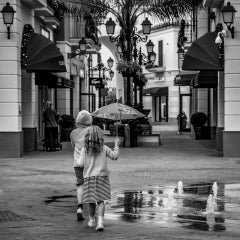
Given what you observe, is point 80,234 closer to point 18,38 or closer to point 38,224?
point 38,224

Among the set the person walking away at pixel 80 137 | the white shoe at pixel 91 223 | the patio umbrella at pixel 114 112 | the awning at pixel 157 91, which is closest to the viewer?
the white shoe at pixel 91 223

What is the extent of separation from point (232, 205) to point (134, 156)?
1093 cm

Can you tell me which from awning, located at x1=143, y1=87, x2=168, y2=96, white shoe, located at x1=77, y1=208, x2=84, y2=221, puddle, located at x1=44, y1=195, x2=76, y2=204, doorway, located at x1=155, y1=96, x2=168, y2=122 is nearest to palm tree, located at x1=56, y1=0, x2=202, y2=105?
puddle, located at x1=44, y1=195, x2=76, y2=204

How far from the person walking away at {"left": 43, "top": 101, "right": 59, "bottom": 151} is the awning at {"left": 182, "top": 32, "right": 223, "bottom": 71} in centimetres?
536

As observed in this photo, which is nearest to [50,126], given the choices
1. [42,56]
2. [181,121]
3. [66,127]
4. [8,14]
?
[42,56]

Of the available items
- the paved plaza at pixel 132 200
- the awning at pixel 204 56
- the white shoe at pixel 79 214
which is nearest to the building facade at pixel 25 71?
the paved plaza at pixel 132 200

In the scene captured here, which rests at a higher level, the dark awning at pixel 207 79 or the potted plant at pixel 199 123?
the dark awning at pixel 207 79

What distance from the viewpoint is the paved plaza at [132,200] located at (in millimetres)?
9000

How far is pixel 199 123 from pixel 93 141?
2413 cm

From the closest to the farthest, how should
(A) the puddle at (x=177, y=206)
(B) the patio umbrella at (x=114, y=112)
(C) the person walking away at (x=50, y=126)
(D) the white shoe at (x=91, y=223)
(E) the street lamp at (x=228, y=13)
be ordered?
(D) the white shoe at (x=91, y=223) < (A) the puddle at (x=177, y=206) < (E) the street lamp at (x=228, y=13) < (B) the patio umbrella at (x=114, y=112) < (C) the person walking away at (x=50, y=126)

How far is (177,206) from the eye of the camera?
11312 mm

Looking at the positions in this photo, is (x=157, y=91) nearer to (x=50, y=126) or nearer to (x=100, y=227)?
(x=50, y=126)

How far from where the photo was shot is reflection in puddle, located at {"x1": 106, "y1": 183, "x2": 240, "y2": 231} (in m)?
9.77

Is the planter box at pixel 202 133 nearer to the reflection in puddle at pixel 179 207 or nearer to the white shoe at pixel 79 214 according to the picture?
the reflection in puddle at pixel 179 207
